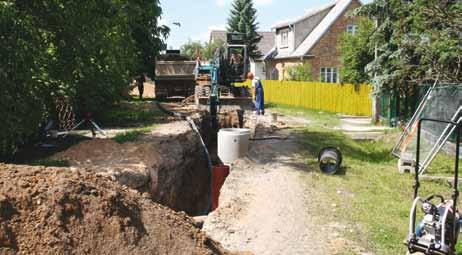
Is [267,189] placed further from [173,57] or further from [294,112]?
[173,57]

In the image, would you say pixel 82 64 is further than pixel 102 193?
Yes

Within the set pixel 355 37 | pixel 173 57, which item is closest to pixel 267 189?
pixel 355 37

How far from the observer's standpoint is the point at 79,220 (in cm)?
482

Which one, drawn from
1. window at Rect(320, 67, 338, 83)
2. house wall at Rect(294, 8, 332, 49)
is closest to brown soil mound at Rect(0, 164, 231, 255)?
window at Rect(320, 67, 338, 83)

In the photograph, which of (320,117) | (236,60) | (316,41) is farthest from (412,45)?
(316,41)

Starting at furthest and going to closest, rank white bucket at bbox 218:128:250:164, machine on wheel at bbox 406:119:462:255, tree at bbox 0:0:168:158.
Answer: white bucket at bbox 218:128:250:164 < tree at bbox 0:0:168:158 < machine on wheel at bbox 406:119:462:255

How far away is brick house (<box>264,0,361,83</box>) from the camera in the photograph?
3678 centimetres

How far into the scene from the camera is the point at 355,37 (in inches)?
1055

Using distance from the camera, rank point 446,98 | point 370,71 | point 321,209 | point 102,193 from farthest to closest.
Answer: point 370,71, point 446,98, point 321,209, point 102,193

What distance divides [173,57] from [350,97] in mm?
11072

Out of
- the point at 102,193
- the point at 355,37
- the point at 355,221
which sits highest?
the point at 355,37

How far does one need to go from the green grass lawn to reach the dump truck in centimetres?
1344

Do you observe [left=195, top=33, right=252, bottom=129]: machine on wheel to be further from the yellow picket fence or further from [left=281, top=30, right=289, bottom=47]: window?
[left=281, top=30, right=289, bottom=47]: window

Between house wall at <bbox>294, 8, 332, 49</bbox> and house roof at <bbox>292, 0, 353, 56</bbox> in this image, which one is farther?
house wall at <bbox>294, 8, 332, 49</bbox>
